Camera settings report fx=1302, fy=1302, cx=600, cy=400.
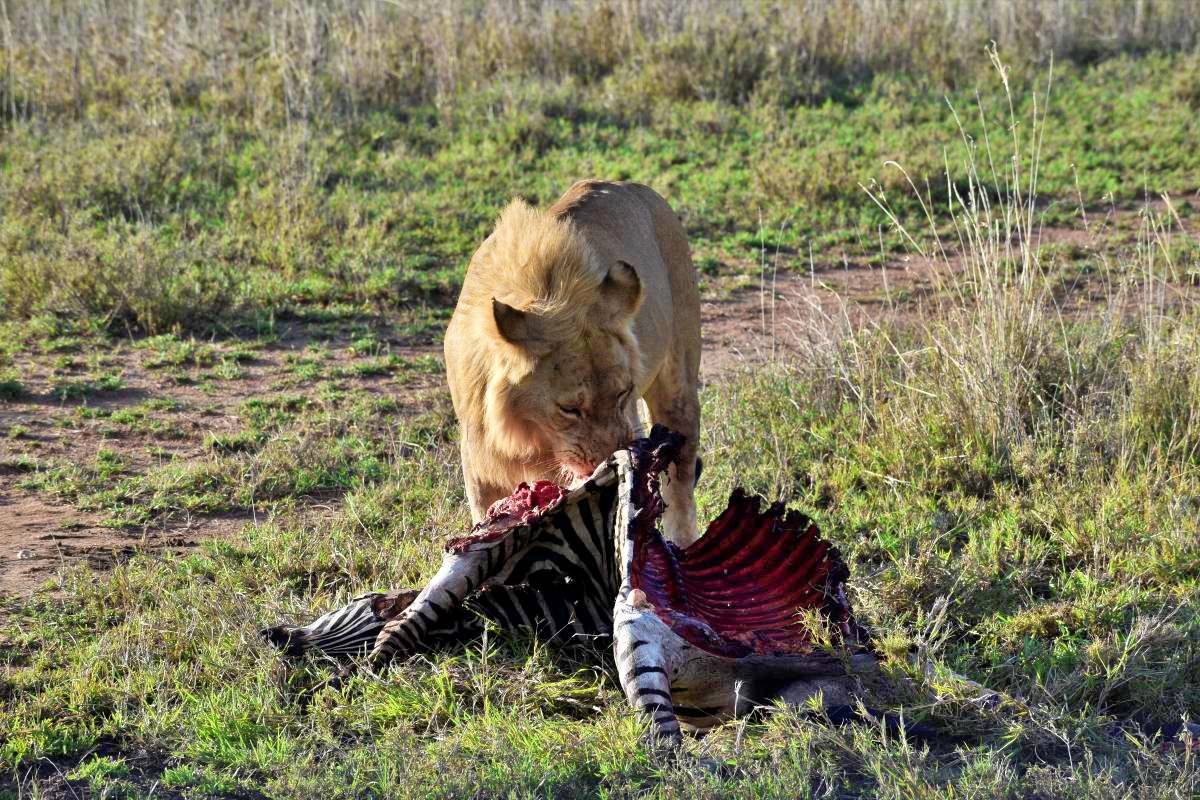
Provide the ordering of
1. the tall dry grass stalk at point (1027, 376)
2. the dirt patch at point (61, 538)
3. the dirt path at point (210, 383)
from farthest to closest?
the tall dry grass stalk at point (1027, 376)
the dirt path at point (210, 383)
the dirt patch at point (61, 538)

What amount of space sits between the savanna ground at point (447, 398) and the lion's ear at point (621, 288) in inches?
49.2

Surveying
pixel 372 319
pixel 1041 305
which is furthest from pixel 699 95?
pixel 1041 305

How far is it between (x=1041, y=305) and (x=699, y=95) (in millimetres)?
6898

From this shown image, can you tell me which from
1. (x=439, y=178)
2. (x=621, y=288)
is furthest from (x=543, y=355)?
(x=439, y=178)

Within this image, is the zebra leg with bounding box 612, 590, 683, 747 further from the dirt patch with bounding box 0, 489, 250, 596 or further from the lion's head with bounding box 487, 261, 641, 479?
the dirt patch with bounding box 0, 489, 250, 596

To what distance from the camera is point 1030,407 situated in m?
6.23

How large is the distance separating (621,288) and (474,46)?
9447mm

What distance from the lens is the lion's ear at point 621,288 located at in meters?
4.62

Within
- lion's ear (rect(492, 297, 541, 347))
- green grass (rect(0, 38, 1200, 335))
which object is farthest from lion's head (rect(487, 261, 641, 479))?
green grass (rect(0, 38, 1200, 335))

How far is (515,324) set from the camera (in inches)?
173

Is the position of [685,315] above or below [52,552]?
above

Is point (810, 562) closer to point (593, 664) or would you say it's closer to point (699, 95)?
point (593, 664)

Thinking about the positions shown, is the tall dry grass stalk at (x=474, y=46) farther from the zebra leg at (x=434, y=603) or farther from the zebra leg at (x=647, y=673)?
the zebra leg at (x=647, y=673)

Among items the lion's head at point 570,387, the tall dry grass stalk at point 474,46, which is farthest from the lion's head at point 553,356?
the tall dry grass stalk at point 474,46
